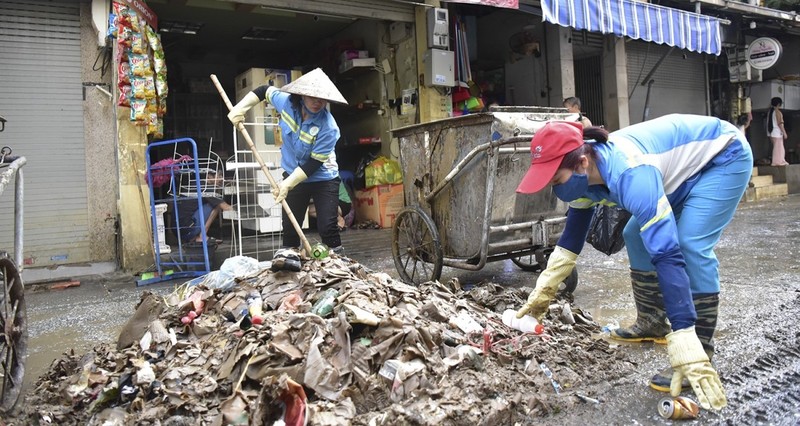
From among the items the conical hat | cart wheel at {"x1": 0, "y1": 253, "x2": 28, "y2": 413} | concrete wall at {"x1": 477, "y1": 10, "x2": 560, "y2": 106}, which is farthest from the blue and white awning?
cart wheel at {"x1": 0, "y1": 253, "x2": 28, "y2": 413}

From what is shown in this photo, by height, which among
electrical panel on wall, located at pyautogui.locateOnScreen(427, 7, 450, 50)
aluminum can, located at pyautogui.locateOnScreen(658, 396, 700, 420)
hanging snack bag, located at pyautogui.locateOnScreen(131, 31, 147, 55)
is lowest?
aluminum can, located at pyautogui.locateOnScreen(658, 396, 700, 420)

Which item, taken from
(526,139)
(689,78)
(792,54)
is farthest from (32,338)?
(792,54)

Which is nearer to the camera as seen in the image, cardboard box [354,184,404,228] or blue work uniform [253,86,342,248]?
blue work uniform [253,86,342,248]

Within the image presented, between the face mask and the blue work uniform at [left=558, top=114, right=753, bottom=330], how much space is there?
0.25 feet

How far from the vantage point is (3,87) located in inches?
261

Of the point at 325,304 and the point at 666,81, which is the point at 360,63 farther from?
the point at 666,81

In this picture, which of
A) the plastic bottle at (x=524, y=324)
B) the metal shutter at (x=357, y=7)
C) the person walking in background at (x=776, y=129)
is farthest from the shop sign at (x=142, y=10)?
the person walking in background at (x=776, y=129)

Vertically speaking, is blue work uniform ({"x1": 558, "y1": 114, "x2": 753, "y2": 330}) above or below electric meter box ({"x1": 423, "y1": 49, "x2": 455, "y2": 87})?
below

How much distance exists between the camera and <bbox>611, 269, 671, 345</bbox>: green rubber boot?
3424mm

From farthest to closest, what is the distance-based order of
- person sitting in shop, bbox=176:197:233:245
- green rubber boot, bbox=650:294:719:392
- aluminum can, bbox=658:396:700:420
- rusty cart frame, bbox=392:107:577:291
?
person sitting in shop, bbox=176:197:233:245
rusty cart frame, bbox=392:107:577:291
green rubber boot, bbox=650:294:719:392
aluminum can, bbox=658:396:700:420

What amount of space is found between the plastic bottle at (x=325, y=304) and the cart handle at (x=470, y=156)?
1708mm

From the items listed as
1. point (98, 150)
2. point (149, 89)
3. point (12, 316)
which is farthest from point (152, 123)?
point (12, 316)

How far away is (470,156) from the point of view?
15.0 ft

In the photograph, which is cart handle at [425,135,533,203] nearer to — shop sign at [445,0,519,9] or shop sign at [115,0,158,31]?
shop sign at [115,0,158,31]
